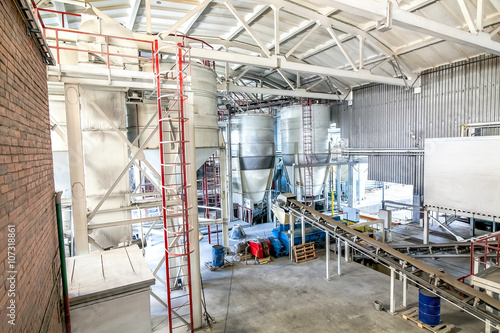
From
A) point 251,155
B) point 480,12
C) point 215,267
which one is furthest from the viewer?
point 251,155

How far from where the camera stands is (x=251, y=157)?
16.1 metres

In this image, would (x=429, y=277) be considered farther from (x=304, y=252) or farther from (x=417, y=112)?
(x=417, y=112)

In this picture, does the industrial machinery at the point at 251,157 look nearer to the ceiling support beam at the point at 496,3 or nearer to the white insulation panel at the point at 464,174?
the white insulation panel at the point at 464,174

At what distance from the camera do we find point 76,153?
5.84 m

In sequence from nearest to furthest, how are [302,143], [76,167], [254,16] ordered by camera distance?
[76,167], [254,16], [302,143]

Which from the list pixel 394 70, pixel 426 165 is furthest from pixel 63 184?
pixel 394 70

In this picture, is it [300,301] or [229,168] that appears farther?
[229,168]

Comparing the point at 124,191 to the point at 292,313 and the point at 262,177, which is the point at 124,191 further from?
the point at 262,177

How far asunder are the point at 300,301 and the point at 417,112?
10.1m

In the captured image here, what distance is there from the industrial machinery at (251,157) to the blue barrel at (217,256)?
6.09m

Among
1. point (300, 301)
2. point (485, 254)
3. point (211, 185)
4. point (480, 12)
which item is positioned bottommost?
point (300, 301)

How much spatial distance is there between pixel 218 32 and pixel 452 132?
10679 millimetres

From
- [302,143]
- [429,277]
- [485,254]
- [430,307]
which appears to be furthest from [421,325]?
[302,143]

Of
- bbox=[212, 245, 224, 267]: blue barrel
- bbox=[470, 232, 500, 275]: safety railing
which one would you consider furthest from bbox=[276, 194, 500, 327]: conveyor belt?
bbox=[212, 245, 224, 267]: blue barrel
